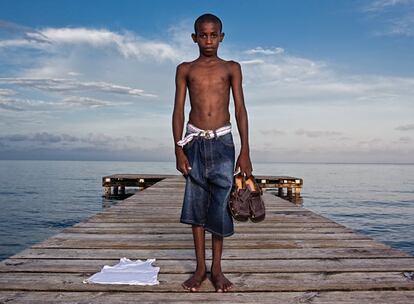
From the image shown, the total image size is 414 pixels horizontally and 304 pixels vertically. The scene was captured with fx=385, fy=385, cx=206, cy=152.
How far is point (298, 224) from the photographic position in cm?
673

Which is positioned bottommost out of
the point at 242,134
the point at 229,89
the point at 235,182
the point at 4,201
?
the point at 4,201

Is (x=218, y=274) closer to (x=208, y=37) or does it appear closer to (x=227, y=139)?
(x=227, y=139)

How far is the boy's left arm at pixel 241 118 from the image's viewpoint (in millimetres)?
3355

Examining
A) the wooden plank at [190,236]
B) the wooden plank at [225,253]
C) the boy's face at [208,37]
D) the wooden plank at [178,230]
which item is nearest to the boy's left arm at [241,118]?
the boy's face at [208,37]

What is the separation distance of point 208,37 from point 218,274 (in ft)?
6.72

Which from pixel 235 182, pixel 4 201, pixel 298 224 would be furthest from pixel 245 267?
pixel 4 201

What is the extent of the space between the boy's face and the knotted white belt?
67cm

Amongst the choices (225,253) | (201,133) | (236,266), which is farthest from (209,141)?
(225,253)

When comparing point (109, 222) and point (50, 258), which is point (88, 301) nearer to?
point (50, 258)

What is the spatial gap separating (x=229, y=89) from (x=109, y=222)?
4237mm

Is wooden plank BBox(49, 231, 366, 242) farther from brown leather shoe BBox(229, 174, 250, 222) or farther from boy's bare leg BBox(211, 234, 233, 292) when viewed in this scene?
brown leather shoe BBox(229, 174, 250, 222)

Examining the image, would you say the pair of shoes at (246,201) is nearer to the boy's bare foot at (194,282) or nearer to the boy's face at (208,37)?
the boy's bare foot at (194,282)

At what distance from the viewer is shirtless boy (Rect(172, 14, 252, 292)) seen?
3.33 metres

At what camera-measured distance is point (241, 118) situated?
3.44 meters
